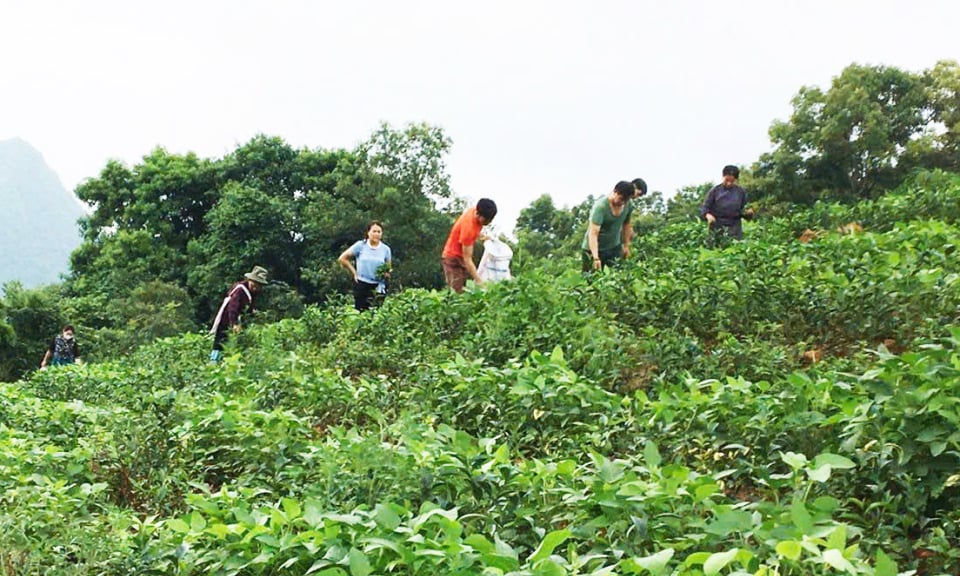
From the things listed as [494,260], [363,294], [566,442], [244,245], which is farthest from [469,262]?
[244,245]

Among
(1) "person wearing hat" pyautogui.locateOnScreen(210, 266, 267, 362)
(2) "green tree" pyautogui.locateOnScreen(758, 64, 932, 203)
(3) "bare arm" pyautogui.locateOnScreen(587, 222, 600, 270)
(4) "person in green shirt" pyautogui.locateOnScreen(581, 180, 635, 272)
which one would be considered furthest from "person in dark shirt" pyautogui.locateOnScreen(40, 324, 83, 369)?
(2) "green tree" pyautogui.locateOnScreen(758, 64, 932, 203)

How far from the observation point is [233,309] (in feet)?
29.3

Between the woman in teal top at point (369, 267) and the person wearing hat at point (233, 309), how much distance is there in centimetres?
96

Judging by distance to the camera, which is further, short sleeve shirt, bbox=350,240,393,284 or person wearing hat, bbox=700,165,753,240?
person wearing hat, bbox=700,165,753,240

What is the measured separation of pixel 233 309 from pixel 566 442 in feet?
19.4

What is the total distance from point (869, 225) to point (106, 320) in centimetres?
2283

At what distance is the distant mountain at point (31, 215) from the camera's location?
16050 cm

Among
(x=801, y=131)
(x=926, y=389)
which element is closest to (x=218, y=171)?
(x=801, y=131)

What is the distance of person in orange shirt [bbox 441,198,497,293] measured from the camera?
8109mm

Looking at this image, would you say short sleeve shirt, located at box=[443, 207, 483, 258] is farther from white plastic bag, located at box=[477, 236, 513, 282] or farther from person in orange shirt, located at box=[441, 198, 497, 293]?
white plastic bag, located at box=[477, 236, 513, 282]

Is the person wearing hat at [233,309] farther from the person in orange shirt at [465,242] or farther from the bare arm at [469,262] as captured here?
the bare arm at [469,262]

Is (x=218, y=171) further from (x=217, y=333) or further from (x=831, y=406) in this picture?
(x=831, y=406)

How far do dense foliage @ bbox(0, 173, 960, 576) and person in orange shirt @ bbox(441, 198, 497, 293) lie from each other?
1127mm

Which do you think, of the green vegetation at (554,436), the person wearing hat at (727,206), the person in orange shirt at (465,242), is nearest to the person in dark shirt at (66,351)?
the green vegetation at (554,436)
